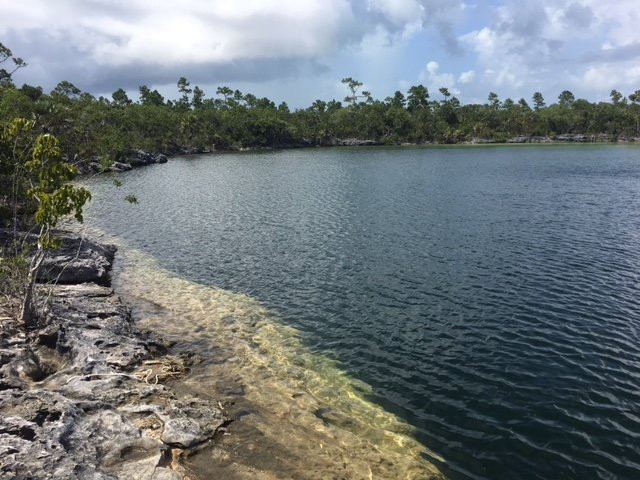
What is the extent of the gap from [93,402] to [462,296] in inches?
828

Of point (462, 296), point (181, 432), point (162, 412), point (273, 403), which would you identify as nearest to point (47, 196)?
point (162, 412)

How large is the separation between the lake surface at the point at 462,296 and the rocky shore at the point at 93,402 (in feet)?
24.4

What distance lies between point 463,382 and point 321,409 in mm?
6254

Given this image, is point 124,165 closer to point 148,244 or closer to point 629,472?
point 148,244

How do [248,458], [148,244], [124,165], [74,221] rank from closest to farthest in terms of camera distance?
[248,458], [148,244], [74,221], [124,165]

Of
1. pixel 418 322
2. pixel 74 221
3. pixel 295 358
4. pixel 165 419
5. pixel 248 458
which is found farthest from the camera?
pixel 74 221

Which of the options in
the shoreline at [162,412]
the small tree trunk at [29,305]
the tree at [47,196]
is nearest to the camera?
the shoreline at [162,412]

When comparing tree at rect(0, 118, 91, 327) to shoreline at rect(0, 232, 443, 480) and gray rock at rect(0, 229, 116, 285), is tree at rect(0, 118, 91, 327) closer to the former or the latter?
shoreline at rect(0, 232, 443, 480)

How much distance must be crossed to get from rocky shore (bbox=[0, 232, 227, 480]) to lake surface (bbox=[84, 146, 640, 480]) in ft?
24.4

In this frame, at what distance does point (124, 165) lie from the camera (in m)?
124

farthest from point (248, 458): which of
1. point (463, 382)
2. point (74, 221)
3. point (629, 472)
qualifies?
point (74, 221)

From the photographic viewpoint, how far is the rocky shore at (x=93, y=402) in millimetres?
11719

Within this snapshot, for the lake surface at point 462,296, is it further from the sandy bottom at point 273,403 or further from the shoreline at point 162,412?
the shoreline at point 162,412

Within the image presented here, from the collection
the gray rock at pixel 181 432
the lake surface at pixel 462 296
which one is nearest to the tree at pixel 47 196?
the gray rock at pixel 181 432
